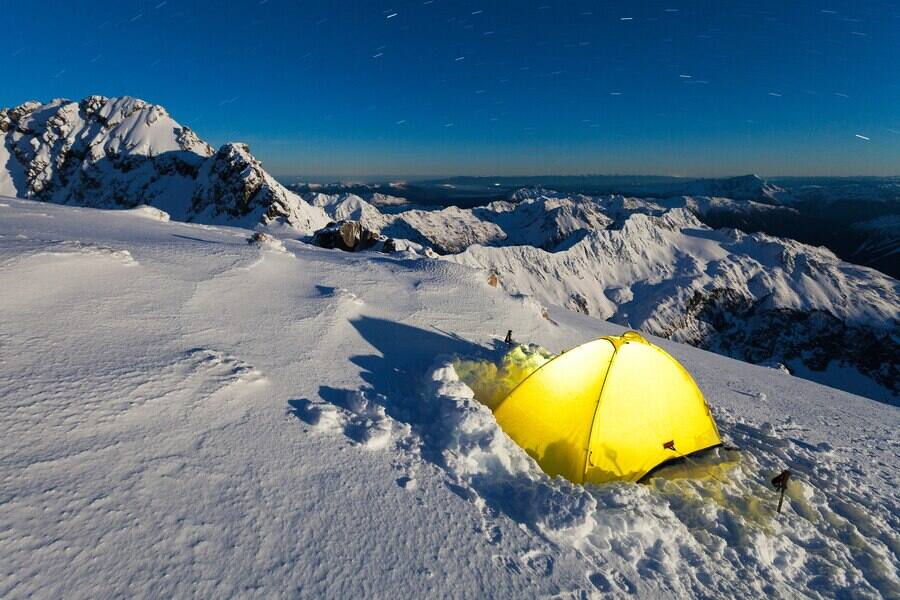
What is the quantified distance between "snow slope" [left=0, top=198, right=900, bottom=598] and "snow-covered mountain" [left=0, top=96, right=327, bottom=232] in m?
79.3

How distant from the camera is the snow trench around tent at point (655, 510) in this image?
173 inches

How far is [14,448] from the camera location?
3754 mm

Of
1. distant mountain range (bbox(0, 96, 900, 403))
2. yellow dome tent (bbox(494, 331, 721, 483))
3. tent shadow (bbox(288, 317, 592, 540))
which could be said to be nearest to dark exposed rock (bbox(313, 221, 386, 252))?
tent shadow (bbox(288, 317, 592, 540))

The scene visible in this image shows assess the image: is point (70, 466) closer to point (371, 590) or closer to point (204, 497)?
point (204, 497)

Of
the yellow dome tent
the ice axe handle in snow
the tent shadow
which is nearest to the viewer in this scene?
the tent shadow

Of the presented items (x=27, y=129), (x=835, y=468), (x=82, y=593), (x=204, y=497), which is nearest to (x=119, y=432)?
(x=204, y=497)

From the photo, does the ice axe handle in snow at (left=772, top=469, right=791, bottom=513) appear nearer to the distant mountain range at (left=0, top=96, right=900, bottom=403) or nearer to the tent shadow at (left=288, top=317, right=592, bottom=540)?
the tent shadow at (left=288, top=317, right=592, bottom=540)

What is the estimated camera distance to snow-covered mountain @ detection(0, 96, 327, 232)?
83.1m

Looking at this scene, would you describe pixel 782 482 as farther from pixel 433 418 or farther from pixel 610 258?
pixel 610 258

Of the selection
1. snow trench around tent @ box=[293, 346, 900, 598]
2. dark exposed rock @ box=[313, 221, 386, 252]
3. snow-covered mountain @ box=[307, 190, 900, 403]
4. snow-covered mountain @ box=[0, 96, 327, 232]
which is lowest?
snow-covered mountain @ box=[307, 190, 900, 403]

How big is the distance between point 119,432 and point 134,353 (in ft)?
5.89

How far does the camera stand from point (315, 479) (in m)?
4.45

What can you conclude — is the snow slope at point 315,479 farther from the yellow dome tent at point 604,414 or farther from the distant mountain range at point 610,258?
the distant mountain range at point 610,258

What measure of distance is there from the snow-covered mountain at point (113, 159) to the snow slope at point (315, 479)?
79330 millimetres
